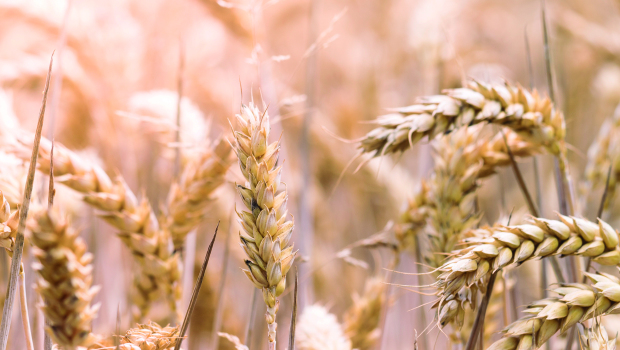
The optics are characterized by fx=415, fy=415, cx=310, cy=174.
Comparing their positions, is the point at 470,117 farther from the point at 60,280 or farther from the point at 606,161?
the point at 60,280

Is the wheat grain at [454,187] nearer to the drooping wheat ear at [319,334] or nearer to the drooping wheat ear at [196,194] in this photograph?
the drooping wheat ear at [319,334]

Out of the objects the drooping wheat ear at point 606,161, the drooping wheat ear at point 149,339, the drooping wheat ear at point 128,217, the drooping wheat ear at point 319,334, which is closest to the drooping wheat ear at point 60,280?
the drooping wheat ear at point 149,339

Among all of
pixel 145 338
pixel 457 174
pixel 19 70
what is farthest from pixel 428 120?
pixel 19 70

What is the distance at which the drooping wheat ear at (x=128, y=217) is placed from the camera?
464 mm

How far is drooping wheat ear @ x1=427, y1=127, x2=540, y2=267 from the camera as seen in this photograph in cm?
49

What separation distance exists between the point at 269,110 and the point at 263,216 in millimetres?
455

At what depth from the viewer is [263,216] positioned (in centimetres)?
35

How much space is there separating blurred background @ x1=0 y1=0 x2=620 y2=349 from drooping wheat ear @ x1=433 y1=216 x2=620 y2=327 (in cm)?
18

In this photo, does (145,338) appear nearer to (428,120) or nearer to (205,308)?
(428,120)

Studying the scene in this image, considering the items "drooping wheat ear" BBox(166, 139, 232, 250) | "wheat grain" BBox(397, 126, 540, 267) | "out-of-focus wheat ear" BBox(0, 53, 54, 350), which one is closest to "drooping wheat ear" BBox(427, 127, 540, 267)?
"wheat grain" BBox(397, 126, 540, 267)

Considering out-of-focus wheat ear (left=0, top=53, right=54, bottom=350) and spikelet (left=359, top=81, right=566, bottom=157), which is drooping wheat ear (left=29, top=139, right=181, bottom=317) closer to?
out-of-focus wheat ear (left=0, top=53, right=54, bottom=350)

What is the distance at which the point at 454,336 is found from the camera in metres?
0.46

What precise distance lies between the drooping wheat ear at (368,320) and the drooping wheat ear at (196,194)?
29 centimetres

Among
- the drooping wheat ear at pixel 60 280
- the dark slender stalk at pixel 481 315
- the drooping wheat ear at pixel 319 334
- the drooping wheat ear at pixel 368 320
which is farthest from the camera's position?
the drooping wheat ear at pixel 368 320
